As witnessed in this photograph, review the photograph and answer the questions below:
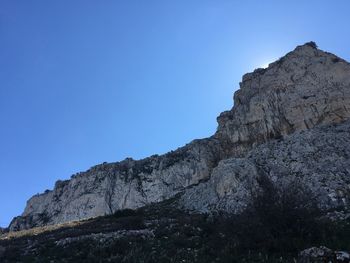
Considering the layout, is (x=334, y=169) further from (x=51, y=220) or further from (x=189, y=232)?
(x=51, y=220)

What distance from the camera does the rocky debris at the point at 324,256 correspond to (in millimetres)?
11461

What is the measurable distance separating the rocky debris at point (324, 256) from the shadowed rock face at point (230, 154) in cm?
2157

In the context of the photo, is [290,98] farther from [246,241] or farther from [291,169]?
[246,241]

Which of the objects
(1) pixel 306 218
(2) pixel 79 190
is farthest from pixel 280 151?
(2) pixel 79 190

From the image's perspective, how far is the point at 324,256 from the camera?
11.7 meters

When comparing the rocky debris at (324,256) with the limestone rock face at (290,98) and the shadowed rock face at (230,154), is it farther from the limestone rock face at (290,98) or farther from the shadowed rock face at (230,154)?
the limestone rock face at (290,98)

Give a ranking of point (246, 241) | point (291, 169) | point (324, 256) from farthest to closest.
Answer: point (291, 169) → point (246, 241) → point (324, 256)

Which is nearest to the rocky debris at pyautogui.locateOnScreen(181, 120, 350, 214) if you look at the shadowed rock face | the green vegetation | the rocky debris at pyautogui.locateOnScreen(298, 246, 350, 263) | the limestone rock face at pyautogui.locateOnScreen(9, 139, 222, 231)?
the shadowed rock face

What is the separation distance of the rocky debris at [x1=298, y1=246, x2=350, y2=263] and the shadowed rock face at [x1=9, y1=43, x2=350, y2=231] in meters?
21.6

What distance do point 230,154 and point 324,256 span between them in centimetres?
4227

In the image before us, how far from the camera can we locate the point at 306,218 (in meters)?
16.7

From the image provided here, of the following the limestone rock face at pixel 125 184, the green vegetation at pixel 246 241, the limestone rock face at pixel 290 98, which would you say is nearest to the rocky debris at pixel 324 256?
the green vegetation at pixel 246 241

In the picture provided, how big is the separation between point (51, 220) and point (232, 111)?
110ft

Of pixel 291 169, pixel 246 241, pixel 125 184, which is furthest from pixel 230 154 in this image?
pixel 246 241
